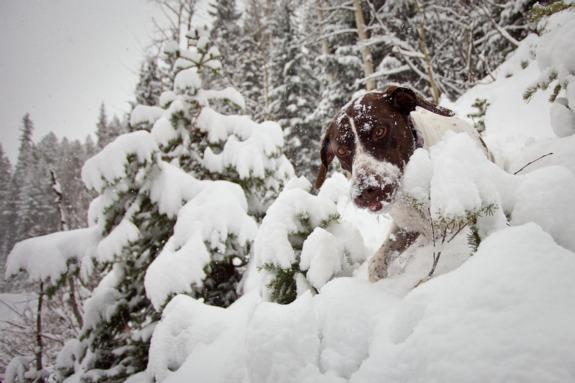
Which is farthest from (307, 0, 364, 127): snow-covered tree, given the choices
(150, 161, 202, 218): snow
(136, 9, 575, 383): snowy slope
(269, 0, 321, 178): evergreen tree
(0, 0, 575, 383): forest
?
(136, 9, 575, 383): snowy slope

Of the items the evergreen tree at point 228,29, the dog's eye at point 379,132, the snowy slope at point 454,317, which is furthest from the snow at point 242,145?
the evergreen tree at point 228,29

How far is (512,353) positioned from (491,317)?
95 millimetres

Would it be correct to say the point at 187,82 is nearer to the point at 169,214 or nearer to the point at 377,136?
the point at 169,214

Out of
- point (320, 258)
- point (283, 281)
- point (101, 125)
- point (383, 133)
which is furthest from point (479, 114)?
point (101, 125)

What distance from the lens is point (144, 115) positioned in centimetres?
487

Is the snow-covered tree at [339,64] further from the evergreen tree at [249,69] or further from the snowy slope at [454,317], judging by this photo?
the snowy slope at [454,317]

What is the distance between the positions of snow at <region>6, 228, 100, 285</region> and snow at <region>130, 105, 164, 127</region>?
6.34 feet

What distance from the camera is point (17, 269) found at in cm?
333

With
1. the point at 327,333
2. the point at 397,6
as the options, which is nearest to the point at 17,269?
the point at 327,333

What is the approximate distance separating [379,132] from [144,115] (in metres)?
3.97

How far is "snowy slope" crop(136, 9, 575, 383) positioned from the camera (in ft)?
2.16

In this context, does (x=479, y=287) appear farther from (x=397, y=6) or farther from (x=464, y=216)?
(x=397, y=6)

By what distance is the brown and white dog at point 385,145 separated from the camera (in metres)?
2.07

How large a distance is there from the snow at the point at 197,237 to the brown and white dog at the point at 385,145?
4.17 ft
